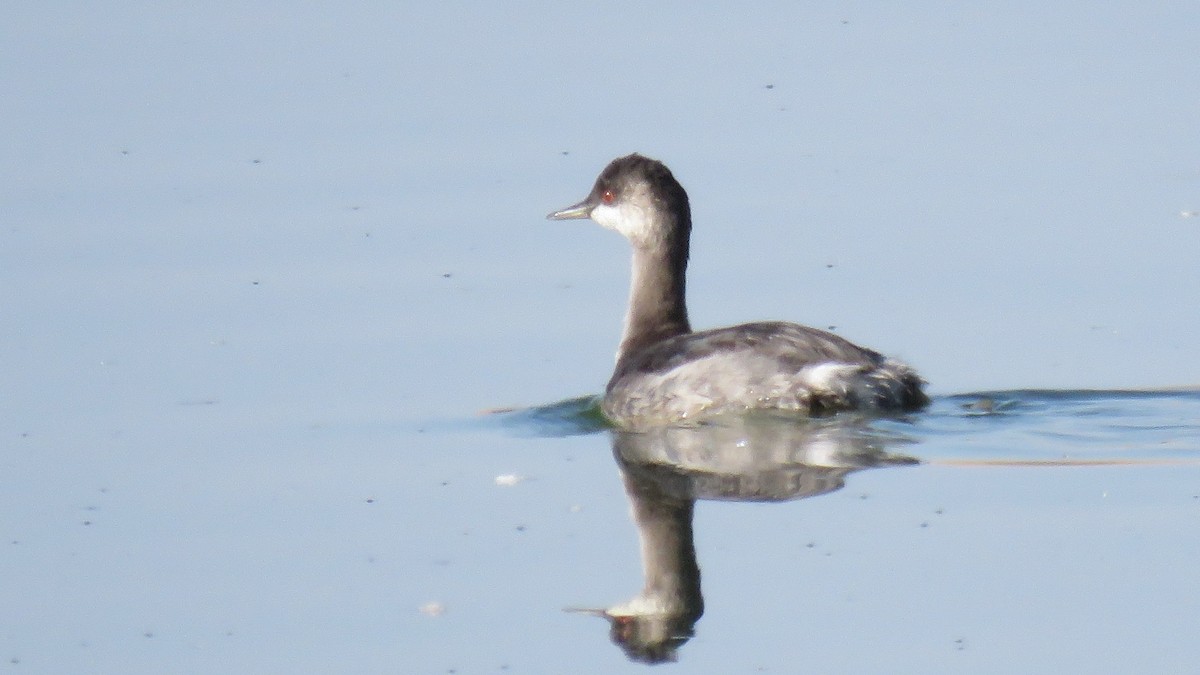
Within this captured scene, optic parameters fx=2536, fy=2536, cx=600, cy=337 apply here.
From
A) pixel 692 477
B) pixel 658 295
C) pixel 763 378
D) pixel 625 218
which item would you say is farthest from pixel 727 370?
pixel 625 218

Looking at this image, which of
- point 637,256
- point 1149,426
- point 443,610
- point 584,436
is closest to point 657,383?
point 584,436

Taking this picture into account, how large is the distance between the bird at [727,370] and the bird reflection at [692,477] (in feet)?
0.34

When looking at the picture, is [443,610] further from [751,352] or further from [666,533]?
[751,352]

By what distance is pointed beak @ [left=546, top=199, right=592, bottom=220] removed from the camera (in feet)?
45.3

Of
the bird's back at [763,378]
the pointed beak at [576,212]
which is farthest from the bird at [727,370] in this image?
the pointed beak at [576,212]

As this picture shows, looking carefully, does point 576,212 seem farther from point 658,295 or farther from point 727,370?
point 727,370

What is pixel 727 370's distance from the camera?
12234 millimetres

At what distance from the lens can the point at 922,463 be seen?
11430 millimetres

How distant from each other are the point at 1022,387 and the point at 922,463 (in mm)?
1500

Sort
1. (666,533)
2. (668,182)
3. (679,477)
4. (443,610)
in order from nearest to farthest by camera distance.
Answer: (443,610), (666,533), (679,477), (668,182)

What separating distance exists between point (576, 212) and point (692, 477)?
2.82m

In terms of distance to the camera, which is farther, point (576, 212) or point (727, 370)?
point (576, 212)

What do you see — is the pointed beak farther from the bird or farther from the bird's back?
the bird's back

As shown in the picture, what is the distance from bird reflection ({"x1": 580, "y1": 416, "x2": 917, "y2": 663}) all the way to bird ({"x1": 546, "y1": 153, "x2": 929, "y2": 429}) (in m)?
0.10
